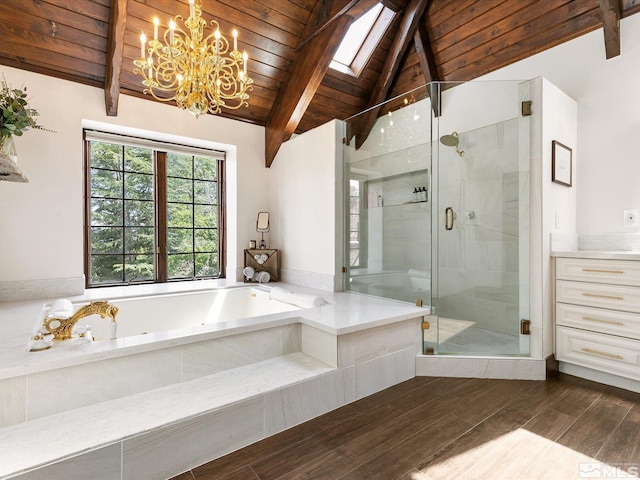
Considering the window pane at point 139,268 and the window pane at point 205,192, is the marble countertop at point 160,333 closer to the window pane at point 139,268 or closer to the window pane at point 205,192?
the window pane at point 139,268

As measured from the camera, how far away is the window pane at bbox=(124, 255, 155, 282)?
348 cm

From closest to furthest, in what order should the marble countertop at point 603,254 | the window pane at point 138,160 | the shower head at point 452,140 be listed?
the marble countertop at point 603,254, the shower head at point 452,140, the window pane at point 138,160

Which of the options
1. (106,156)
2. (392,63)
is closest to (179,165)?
(106,156)

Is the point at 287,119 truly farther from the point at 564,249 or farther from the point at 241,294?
the point at 564,249

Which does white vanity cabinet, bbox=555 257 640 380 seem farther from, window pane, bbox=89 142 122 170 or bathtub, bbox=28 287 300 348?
window pane, bbox=89 142 122 170

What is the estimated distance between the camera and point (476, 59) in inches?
131

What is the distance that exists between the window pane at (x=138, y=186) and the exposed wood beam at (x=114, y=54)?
2.19ft

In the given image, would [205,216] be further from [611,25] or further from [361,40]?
[611,25]

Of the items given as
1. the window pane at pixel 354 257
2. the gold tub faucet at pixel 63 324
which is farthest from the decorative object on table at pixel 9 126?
the window pane at pixel 354 257

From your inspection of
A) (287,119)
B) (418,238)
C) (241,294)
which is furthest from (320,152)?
(241,294)

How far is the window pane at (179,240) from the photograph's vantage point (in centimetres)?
371

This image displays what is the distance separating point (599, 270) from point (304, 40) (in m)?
3.16

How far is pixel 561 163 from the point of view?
246 cm

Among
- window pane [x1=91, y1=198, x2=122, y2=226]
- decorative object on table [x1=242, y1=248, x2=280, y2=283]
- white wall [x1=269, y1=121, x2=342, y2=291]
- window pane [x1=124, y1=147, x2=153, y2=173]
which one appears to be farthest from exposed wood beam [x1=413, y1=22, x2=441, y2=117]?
window pane [x1=91, y1=198, x2=122, y2=226]
